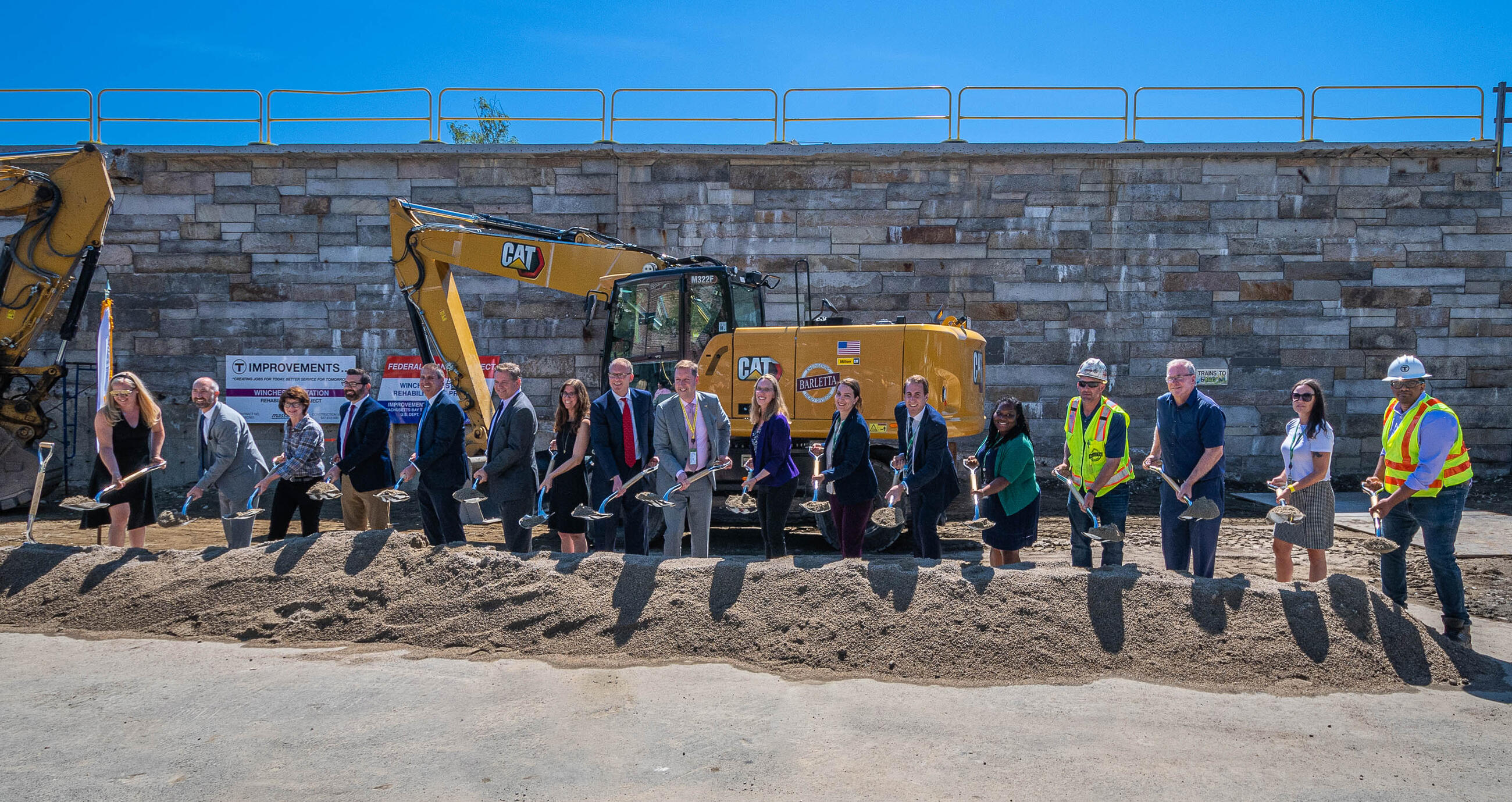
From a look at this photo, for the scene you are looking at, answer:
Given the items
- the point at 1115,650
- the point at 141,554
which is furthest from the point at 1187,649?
the point at 141,554

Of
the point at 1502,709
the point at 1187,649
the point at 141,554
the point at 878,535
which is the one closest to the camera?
the point at 1502,709

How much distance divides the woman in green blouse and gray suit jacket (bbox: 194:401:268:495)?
16.6ft

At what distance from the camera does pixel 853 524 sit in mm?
6055

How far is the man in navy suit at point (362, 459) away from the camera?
6.68 m

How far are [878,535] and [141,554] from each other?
574 centimetres

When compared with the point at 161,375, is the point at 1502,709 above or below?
below

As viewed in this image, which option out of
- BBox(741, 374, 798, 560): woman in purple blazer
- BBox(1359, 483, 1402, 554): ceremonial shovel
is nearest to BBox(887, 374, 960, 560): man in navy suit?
BBox(741, 374, 798, 560): woman in purple blazer

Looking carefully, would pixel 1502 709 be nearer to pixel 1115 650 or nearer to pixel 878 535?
pixel 1115 650

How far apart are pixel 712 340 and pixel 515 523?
3286 millimetres

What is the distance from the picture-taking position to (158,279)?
523 inches

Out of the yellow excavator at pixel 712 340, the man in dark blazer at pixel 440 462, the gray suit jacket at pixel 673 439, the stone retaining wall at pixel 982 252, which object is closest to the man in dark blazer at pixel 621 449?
the gray suit jacket at pixel 673 439

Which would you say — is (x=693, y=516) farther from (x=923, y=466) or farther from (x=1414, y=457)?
(x=1414, y=457)

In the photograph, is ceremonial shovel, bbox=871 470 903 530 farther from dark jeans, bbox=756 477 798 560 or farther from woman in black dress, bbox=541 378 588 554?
woman in black dress, bbox=541 378 588 554

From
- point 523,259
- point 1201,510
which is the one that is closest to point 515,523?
point 1201,510
